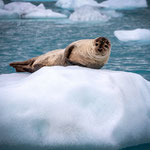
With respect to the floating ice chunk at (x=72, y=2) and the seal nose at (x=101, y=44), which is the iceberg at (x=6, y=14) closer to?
the floating ice chunk at (x=72, y=2)

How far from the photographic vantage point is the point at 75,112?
1.70m

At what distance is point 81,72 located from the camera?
82.1 inches

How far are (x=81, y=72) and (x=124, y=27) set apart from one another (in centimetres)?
954

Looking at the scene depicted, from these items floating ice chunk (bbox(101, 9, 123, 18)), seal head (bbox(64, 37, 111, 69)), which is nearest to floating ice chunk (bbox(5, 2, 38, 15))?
floating ice chunk (bbox(101, 9, 123, 18))

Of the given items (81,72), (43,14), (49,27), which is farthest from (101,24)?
(81,72)

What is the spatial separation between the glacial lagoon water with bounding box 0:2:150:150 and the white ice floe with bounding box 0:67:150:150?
3.40 meters

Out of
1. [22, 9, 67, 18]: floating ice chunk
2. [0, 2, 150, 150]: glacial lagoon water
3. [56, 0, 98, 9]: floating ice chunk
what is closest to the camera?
[0, 2, 150, 150]: glacial lagoon water

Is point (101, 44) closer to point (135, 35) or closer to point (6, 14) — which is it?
point (135, 35)

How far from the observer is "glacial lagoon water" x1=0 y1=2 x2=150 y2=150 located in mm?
6375

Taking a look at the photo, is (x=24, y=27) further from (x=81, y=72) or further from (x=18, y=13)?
(x=81, y=72)

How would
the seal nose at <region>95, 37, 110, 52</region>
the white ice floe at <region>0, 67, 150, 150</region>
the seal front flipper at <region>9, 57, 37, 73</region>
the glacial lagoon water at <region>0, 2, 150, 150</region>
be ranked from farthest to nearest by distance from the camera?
the glacial lagoon water at <region>0, 2, 150, 150</region> < the seal front flipper at <region>9, 57, 37, 73</region> < the seal nose at <region>95, 37, 110, 52</region> < the white ice floe at <region>0, 67, 150, 150</region>

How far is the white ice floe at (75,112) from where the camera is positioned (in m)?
1.60

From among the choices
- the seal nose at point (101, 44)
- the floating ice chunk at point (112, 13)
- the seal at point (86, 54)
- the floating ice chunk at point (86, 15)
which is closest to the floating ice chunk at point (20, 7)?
the floating ice chunk at point (86, 15)

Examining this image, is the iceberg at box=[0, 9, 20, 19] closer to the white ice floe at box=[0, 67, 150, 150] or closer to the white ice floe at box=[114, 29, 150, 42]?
the white ice floe at box=[114, 29, 150, 42]
